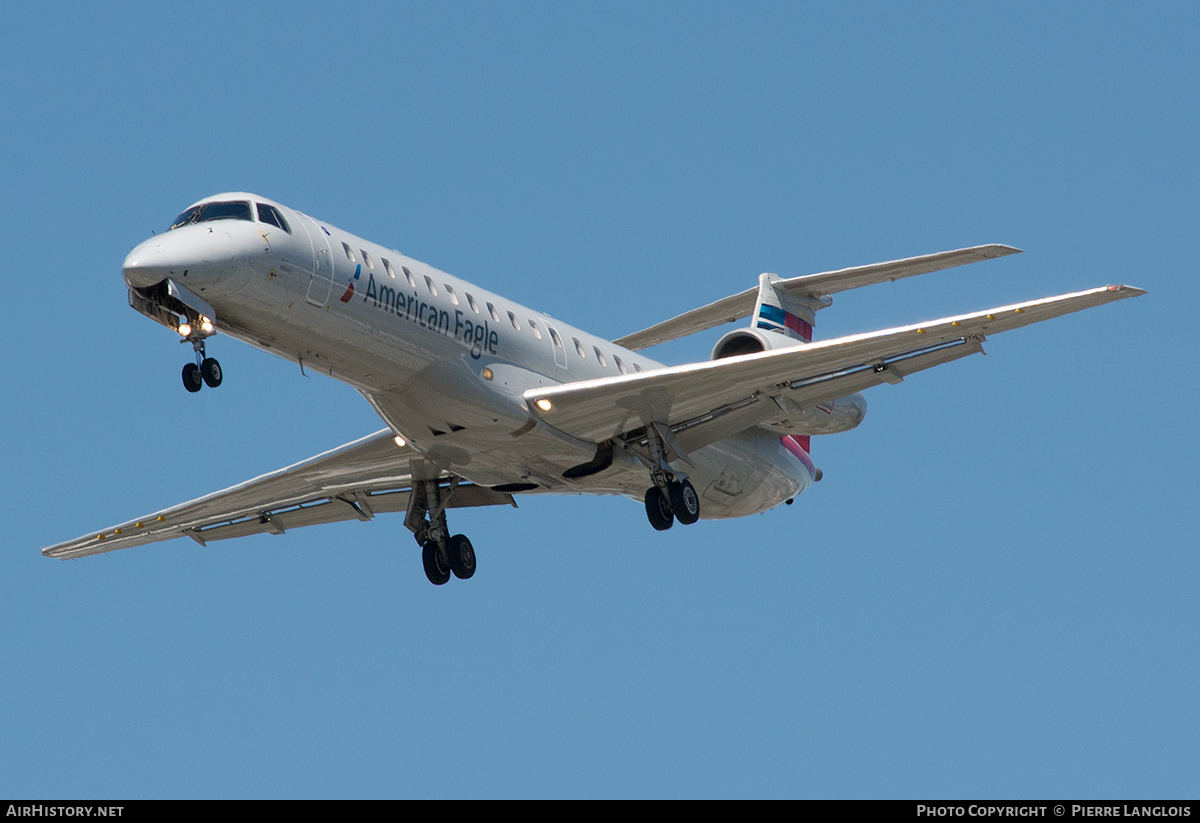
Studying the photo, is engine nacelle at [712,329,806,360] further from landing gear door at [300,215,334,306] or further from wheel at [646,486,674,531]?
landing gear door at [300,215,334,306]

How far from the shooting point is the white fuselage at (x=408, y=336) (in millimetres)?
18359

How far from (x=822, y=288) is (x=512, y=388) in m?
6.49

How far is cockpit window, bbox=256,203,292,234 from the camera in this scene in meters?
18.8

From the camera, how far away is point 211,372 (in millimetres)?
18156

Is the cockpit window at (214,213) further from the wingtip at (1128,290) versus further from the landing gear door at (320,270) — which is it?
the wingtip at (1128,290)

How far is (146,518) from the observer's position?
24906 mm

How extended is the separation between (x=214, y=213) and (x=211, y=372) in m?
1.89

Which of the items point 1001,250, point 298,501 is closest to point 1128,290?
point 1001,250

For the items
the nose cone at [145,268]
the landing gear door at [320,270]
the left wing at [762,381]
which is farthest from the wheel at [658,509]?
the nose cone at [145,268]

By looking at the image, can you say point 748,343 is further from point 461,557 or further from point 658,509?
point 461,557

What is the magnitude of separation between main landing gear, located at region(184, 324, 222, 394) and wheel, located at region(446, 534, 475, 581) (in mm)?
6023

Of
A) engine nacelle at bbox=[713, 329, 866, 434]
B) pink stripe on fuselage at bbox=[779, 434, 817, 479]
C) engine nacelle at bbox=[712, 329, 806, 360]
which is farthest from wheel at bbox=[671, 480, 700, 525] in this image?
pink stripe on fuselage at bbox=[779, 434, 817, 479]
